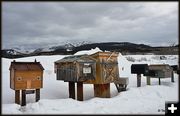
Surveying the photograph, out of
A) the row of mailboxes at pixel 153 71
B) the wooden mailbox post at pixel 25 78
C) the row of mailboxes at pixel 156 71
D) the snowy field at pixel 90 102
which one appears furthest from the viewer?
the row of mailboxes at pixel 156 71

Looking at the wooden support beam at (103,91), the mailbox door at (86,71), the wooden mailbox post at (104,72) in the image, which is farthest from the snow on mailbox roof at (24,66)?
the wooden support beam at (103,91)

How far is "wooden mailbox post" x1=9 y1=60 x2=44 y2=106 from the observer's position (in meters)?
12.3

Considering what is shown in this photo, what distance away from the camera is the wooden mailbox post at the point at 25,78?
12281 mm

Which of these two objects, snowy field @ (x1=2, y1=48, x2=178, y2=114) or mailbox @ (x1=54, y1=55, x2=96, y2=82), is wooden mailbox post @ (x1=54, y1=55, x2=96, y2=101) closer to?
mailbox @ (x1=54, y1=55, x2=96, y2=82)

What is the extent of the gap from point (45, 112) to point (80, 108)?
1774mm

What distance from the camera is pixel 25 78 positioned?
40.9ft

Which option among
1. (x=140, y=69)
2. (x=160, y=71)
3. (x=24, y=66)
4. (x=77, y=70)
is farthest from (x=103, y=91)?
(x=160, y=71)

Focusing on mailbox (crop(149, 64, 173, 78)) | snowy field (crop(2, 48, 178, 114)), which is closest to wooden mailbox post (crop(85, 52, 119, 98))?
snowy field (crop(2, 48, 178, 114))

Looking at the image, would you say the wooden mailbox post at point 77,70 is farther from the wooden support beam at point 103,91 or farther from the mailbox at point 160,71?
the mailbox at point 160,71

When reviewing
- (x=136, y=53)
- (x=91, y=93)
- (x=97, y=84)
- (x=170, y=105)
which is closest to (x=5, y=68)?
(x=91, y=93)

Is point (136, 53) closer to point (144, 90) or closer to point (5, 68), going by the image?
point (5, 68)

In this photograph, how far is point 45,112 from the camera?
10703 millimetres

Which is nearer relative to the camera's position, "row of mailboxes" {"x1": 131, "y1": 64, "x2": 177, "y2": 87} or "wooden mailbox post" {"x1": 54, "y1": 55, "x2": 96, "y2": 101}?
"wooden mailbox post" {"x1": 54, "y1": 55, "x2": 96, "y2": 101}

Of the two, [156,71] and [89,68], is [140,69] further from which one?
[89,68]
